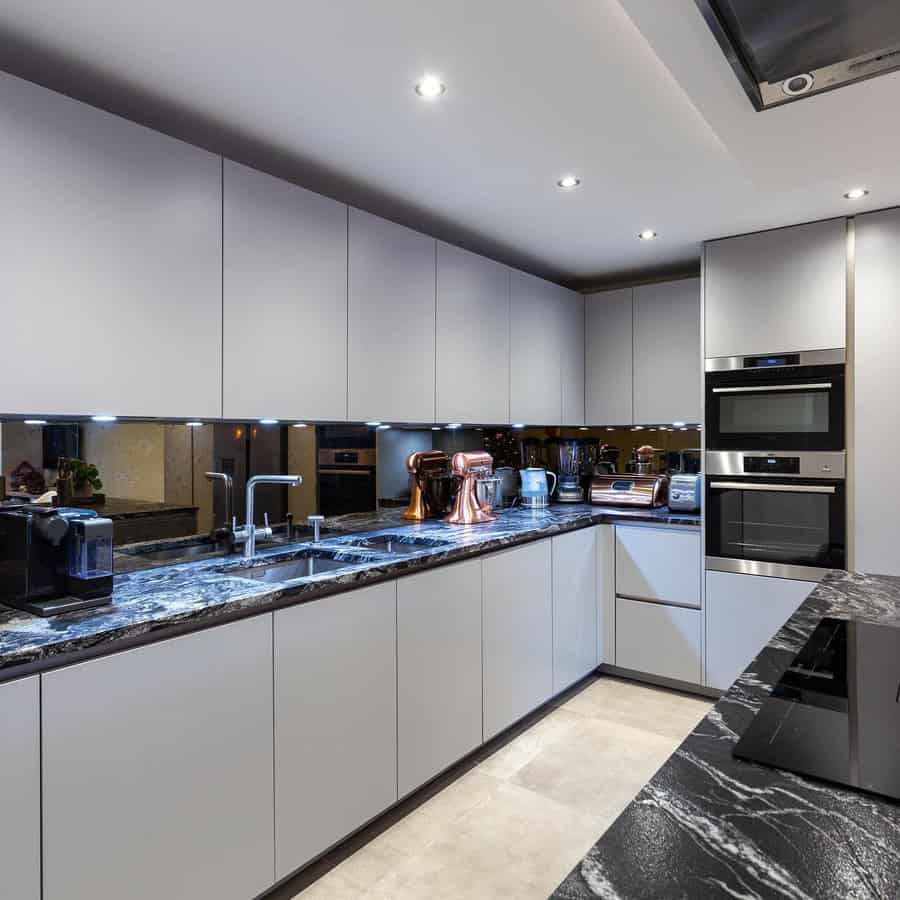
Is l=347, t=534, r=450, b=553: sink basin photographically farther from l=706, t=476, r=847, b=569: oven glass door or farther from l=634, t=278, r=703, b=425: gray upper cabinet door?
l=634, t=278, r=703, b=425: gray upper cabinet door

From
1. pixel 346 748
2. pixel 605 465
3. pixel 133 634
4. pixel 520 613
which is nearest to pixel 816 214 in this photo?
pixel 605 465

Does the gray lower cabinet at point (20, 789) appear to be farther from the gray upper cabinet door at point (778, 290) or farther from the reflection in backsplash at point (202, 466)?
the gray upper cabinet door at point (778, 290)

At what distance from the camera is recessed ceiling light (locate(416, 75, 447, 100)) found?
1800mm

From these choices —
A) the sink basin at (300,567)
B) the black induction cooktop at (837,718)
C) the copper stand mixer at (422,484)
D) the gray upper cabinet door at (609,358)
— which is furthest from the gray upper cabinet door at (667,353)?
the black induction cooktop at (837,718)

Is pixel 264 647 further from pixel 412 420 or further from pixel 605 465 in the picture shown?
pixel 605 465

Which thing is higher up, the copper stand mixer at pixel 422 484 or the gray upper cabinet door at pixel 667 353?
the gray upper cabinet door at pixel 667 353

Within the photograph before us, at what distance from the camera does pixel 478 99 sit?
191 centimetres

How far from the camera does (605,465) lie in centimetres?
395

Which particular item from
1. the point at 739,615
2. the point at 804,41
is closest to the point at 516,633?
the point at 739,615

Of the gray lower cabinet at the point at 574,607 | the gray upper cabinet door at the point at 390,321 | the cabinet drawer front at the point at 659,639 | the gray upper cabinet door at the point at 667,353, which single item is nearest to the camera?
the gray upper cabinet door at the point at 390,321

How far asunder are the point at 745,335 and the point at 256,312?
2271 millimetres

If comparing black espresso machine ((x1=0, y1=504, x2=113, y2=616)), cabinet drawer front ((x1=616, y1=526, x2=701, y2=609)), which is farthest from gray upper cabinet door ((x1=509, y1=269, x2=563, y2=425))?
black espresso machine ((x1=0, y1=504, x2=113, y2=616))

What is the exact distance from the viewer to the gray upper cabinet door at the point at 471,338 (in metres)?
2.90

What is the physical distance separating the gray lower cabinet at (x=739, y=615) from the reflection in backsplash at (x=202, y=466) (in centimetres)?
151
